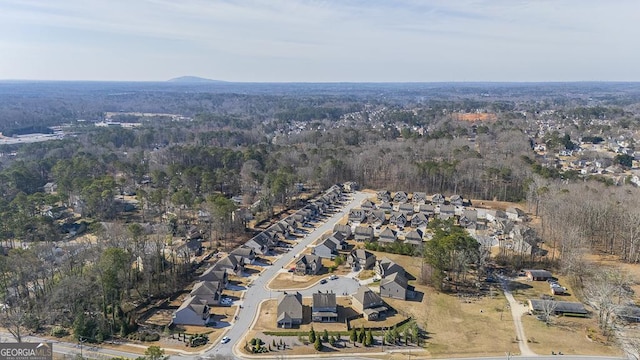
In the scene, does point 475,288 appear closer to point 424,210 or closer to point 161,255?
point 424,210

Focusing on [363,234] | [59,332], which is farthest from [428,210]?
[59,332]

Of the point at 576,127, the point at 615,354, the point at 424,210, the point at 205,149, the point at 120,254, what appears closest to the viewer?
the point at 615,354

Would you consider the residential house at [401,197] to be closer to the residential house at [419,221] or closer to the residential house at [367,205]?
the residential house at [367,205]

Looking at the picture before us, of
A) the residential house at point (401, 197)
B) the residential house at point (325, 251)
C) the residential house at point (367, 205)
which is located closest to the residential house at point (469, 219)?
the residential house at point (401, 197)

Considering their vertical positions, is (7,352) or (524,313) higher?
(7,352)

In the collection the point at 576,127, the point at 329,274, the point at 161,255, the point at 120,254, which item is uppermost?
the point at 576,127

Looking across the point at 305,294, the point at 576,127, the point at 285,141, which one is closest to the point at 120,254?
the point at 305,294
